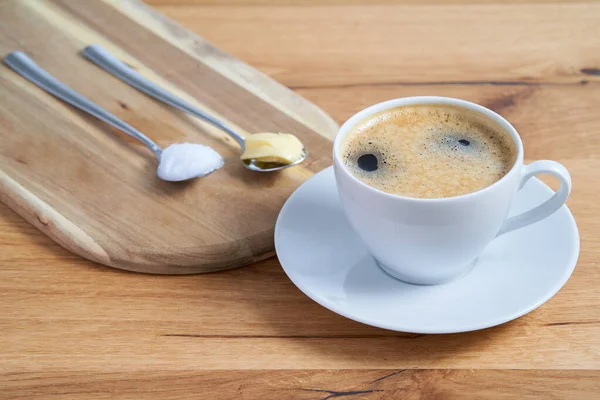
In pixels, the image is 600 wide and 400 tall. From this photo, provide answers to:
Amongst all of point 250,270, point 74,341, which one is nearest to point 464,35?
point 250,270

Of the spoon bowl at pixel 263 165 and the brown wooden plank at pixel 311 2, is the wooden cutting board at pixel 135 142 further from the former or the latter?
Result: the brown wooden plank at pixel 311 2

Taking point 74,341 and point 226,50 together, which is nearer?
point 74,341

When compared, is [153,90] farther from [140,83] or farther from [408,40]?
[408,40]

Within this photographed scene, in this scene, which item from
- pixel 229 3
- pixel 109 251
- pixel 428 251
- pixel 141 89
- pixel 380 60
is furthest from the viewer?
pixel 229 3

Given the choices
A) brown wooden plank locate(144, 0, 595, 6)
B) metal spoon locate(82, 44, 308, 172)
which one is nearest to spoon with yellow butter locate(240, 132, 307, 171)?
metal spoon locate(82, 44, 308, 172)

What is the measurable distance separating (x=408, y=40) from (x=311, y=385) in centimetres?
75

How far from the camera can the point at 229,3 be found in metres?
1.40

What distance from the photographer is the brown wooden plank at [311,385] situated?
0.68m

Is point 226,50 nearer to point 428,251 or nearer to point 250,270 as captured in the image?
point 250,270

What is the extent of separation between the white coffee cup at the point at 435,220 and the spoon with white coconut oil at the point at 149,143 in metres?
0.23

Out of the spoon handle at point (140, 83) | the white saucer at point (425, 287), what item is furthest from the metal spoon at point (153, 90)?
the white saucer at point (425, 287)

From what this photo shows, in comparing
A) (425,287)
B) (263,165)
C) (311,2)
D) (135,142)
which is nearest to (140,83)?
(135,142)

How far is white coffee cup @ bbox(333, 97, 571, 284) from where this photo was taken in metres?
0.70

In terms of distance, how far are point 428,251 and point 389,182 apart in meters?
0.08
